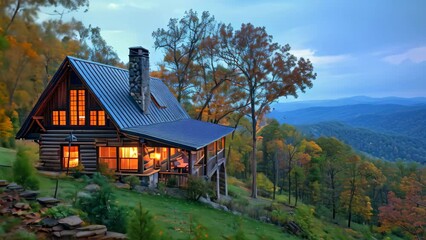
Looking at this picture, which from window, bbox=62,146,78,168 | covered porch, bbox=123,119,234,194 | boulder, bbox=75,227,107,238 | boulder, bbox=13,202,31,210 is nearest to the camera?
boulder, bbox=75,227,107,238

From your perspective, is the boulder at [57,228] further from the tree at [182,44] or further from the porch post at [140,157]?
the tree at [182,44]

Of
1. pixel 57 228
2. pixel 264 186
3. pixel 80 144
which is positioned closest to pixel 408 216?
pixel 264 186

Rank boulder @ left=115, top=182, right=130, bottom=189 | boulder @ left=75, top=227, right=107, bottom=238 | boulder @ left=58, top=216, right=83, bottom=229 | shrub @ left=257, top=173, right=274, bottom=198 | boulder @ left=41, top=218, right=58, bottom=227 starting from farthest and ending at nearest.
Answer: shrub @ left=257, top=173, right=274, bottom=198 → boulder @ left=115, top=182, right=130, bottom=189 → boulder @ left=41, top=218, right=58, bottom=227 → boulder @ left=58, top=216, right=83, bottom=229 → boulder @ left=75, top=227, right=107, bottom=238

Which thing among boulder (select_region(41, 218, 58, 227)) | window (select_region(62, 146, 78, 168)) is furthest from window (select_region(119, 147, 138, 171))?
boulder (select_region(41, 218, 58, 227))

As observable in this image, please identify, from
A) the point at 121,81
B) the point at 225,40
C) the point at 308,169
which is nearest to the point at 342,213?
the point at 308,169

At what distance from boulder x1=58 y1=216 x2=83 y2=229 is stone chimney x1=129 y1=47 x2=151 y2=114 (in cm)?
1445

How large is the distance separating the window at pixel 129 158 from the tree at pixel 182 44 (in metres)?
17.8

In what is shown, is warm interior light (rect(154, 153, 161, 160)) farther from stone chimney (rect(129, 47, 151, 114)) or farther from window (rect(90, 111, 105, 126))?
window (rect(90, 111, 105, 126))

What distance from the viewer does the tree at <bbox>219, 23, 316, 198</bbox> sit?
31.0 m

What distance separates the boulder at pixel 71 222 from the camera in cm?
859

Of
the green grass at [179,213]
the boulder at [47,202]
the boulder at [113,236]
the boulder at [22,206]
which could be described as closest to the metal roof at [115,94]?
the green grass at [179,213]

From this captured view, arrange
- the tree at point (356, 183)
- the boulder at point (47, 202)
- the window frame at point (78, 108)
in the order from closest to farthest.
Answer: the boulder at point (47, 202), the window frame at point (78, 108), the tree at point (356, 183)

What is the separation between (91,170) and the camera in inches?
803

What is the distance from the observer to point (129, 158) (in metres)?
20.3
